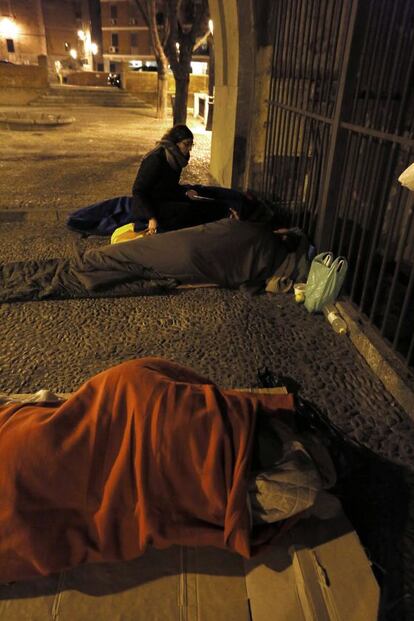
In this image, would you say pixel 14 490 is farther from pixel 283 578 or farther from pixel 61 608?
pixel 283 578

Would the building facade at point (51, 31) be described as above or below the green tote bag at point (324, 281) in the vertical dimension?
above

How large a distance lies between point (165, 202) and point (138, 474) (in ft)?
11.7

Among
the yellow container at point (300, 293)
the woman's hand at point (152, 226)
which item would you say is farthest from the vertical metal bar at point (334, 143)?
the woman's hand at point (152, 226)

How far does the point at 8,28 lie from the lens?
128 feet

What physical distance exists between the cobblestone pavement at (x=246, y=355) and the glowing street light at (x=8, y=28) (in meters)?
44.1

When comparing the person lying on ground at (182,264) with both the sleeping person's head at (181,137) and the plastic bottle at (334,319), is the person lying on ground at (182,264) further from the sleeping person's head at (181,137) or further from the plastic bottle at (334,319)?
the sleeping person's head at (181,137)

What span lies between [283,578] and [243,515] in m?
0.35

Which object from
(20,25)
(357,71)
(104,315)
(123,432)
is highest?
(20,25)

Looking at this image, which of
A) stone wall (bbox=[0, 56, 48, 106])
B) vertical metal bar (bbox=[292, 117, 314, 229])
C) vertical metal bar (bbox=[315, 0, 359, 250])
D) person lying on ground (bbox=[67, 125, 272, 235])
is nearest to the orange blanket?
vertical metal bar (bbox=[315, 0, 359, 250])

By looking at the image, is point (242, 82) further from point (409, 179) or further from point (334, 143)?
point (409, 179)

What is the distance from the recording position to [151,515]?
1.41 m

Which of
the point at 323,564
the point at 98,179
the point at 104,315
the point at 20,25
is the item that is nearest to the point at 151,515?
the point at 323,564

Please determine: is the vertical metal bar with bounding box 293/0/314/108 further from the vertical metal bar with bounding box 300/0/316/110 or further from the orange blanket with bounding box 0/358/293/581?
the orange blanket with bounding box 0/358/293/581

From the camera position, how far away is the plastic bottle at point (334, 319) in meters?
3.17
